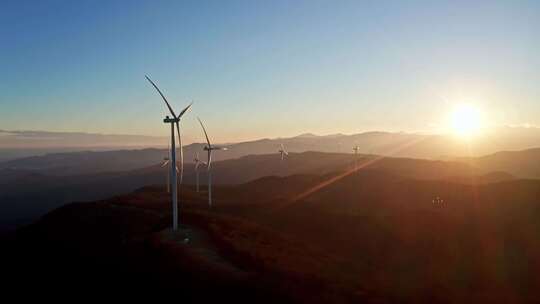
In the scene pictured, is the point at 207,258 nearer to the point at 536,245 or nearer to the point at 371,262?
the point at 371,262

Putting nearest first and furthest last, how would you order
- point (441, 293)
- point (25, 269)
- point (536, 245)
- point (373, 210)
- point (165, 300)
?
1. point (165, 300)
2. point (441, 293)
3. point (25, 269)
4. point (536, 245)
5. point (373, 210)

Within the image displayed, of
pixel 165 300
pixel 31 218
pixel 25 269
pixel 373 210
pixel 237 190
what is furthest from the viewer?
pixel 31 218

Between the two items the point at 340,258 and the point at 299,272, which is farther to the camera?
the point at 340,258

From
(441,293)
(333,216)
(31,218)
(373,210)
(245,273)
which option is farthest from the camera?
(31,218)

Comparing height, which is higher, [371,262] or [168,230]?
[168,230]

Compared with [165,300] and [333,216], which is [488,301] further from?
[333,216]

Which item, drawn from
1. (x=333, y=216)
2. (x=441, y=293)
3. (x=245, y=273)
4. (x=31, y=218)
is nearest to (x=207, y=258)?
(x=245, y=273)

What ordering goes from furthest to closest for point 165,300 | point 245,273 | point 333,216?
point 333,216 → point 245,273 → point 165,300

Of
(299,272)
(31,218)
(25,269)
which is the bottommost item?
(31,218)

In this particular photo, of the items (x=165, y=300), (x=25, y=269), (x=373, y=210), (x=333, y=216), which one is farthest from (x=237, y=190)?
(x=165, y=300)
